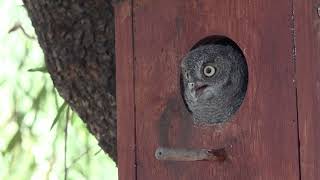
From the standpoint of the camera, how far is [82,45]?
2.29 metres

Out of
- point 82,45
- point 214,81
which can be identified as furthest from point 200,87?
point 82,45

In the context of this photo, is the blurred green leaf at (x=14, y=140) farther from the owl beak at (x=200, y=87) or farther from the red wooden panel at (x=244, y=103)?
the owl beak at (x=200, y=87)

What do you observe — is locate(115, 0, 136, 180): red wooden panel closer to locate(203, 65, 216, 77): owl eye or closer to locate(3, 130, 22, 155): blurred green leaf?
locate(203, 65, 216, 77): owl eye

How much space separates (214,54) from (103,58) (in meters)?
0.46

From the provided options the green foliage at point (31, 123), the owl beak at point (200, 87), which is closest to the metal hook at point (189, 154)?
the owl beak at point (200, 87)

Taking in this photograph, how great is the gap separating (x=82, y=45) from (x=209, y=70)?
496mm

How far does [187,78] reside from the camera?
6.25ft

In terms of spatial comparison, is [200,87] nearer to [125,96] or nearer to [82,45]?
[125,96]

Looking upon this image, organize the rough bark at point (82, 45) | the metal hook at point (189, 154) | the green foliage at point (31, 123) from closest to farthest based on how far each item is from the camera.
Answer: the metal hook at point (189, 154) < the rough bark at point (82, 45) < the green foliage at point (31, 123)

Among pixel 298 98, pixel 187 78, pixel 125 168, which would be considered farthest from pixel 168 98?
pixel 298 98

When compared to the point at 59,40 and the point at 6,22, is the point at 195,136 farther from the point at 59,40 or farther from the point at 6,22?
the point at 6,22

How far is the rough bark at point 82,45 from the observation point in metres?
2.29

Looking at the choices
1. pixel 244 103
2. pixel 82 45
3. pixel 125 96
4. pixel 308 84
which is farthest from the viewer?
pixel 82 45

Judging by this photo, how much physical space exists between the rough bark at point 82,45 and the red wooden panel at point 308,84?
696 millimetres
